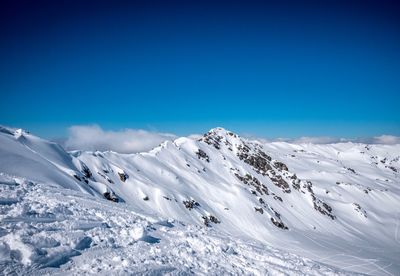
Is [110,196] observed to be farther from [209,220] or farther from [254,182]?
[254,182]

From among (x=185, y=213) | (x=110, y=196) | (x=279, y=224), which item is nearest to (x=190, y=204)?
(x=185, y=213)

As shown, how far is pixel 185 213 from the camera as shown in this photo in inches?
2231

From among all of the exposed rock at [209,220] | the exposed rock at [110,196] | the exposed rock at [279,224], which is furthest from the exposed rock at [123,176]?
the exposed rock at [279,224]

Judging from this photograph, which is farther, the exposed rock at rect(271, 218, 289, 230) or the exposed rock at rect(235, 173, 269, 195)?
the exposed rock at rect(235, 173, 269, 195)

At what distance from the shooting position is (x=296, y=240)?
6272 centimetres

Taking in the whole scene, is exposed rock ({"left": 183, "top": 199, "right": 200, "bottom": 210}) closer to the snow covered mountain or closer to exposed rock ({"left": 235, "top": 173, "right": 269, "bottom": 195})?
the snow covered mountain

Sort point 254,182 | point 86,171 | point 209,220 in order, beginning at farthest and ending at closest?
1. point 254,182
2. point 209,220
3. point 86,171

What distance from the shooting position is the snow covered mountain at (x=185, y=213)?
12336 millimetres

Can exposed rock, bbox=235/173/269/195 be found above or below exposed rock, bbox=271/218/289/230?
above

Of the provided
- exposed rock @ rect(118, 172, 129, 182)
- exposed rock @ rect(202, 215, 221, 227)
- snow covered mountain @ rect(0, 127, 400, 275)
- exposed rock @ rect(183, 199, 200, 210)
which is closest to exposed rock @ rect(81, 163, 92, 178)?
snow covered mountain @ rect(0, 127, 400, 275)

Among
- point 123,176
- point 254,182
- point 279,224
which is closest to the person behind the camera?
point 123,176

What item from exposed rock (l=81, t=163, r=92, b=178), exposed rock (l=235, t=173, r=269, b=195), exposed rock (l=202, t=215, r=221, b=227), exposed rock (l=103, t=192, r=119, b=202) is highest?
exposed rock (l=235, t=173, r=269, b=195)

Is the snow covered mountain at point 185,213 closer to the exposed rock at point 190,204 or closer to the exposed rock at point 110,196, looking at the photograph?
the exposed rock at point 110,196

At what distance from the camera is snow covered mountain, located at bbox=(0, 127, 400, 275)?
1234cm
